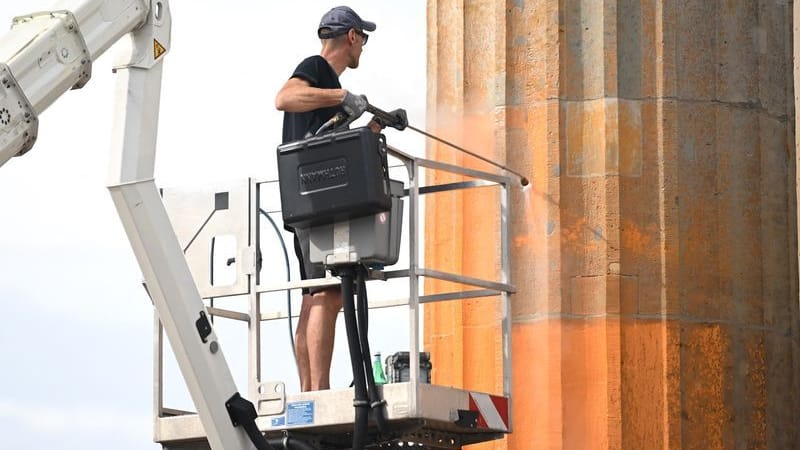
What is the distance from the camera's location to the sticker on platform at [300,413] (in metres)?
11.0

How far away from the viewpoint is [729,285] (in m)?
13.4

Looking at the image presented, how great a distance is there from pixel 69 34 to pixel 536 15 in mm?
4675

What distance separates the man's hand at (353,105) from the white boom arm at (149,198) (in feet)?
3.77

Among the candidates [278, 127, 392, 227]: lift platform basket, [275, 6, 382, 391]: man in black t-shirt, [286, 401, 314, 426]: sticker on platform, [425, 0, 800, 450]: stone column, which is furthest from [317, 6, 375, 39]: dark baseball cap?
[286, 401, 314, 426]: sticker on platform

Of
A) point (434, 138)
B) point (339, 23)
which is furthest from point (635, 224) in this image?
point (339, 23)

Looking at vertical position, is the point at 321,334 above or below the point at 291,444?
above

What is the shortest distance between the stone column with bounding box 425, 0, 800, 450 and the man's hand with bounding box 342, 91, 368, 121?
103 inches

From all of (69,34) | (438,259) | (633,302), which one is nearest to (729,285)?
(633,302)

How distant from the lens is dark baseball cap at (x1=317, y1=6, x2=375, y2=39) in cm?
1176

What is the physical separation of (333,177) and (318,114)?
2.29ft

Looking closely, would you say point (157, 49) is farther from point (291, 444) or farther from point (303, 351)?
point (291, 444)

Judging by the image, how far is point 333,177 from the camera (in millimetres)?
10969

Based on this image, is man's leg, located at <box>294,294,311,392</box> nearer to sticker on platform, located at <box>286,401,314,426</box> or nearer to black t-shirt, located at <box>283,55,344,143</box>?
sticker on platform, located at <box>286,401,314,426</box>

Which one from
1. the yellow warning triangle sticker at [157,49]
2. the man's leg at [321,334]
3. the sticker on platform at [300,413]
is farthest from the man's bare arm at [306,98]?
the sticker on platform at [300,413]
